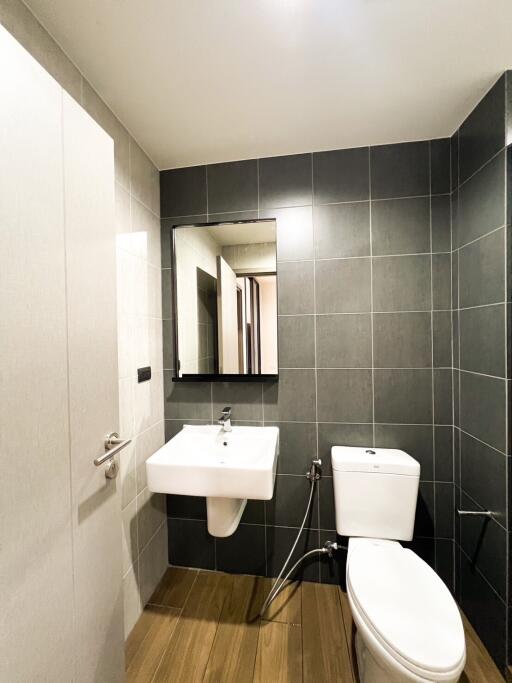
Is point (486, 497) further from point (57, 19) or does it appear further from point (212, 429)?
point (57, 19)

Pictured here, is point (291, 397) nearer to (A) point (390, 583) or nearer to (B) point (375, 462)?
(B) point (375, 462)

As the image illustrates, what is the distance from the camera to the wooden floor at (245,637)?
126cm

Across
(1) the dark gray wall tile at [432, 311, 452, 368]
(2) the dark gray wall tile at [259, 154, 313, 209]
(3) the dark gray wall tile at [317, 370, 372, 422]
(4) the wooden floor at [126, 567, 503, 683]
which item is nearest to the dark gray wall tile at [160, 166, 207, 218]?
(2) the dark gray wall tile at [259, 154, 313, 209]

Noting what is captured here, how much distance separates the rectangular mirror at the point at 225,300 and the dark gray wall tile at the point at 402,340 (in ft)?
1.83

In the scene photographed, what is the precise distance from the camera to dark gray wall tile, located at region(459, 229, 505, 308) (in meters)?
1.25

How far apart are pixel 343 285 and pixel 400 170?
0.66 metres

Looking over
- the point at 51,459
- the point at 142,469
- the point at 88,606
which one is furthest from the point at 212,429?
the point at 51,459

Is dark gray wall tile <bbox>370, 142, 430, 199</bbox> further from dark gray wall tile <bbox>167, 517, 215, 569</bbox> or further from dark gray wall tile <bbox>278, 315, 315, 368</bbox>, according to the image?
dark gray wall tile <bbox>167, 517, 215, 569</bbox>

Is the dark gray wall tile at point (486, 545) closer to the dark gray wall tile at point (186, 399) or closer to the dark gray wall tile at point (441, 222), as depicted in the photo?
the dark gray wall tile at point (441, 222)

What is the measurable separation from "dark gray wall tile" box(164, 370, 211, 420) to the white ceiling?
1.30 metres

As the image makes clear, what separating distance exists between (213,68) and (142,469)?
5.88 feet

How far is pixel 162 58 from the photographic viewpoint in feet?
3.69

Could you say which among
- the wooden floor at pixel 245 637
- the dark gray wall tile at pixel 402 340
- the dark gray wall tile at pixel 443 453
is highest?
the dark gray wall tile at pixel 402 340

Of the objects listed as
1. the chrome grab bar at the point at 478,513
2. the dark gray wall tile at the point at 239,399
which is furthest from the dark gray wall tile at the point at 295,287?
the chrome grab bar at the point at 478,513
